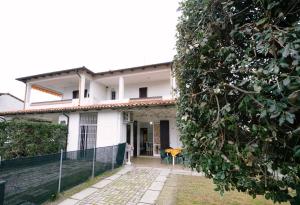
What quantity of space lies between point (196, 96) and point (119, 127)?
30.1 feet

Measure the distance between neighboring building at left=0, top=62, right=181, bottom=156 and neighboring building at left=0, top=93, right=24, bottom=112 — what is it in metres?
6.60

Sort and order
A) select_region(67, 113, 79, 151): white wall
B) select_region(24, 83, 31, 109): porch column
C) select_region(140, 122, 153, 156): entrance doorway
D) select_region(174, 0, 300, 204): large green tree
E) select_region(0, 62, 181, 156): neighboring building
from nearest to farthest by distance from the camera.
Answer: select_region(174, 0, 300, 204): large green tree → select_region(0, 62, 181, 156): neighboring building → select_region(67, 113, 79, 151): white wall → select_region(140, 122, 153, 156): entrance doorway → select_region(24, 83, 31, 109): porch column

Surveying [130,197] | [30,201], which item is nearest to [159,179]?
[130,197]

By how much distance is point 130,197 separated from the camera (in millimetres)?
5598

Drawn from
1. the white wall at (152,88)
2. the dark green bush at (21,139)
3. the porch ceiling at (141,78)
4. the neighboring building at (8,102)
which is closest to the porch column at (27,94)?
the porch ceiling at (141,78)

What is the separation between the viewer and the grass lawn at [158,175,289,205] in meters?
5.26

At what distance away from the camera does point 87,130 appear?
41.4 feet

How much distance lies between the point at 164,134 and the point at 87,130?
17.9 feet

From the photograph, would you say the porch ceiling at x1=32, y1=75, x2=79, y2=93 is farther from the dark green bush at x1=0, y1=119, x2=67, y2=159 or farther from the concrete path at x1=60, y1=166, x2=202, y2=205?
the concrete path at x1=60, y1=166, x2=202, y2=205

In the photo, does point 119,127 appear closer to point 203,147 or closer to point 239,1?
point 203,147

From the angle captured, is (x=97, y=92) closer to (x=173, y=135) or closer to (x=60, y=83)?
(x=60, y=83)

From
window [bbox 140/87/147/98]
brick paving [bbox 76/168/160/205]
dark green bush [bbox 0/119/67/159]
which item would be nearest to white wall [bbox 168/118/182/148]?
window [bbox 140/87/147/98]

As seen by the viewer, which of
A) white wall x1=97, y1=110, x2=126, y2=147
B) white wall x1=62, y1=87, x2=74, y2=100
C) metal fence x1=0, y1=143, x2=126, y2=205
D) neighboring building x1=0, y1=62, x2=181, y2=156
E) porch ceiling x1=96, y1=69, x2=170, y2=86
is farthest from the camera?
white wall x1=62, y1=87, x2=74, y2=100

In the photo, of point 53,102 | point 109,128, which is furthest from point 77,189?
point 53,102
